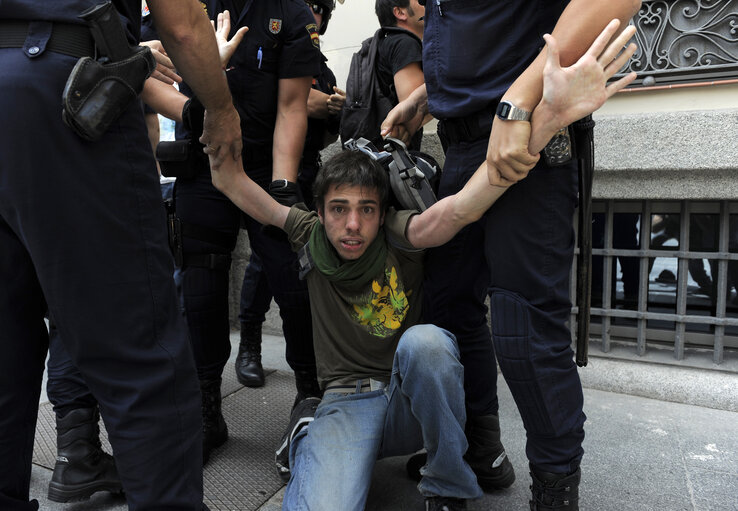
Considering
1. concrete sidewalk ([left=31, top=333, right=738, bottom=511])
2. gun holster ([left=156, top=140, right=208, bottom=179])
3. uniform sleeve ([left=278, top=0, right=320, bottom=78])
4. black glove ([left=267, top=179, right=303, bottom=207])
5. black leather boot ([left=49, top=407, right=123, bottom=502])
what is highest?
uniform sleeve ([left=278, top=0, right=320, bottom=78])

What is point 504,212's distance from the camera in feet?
4.79

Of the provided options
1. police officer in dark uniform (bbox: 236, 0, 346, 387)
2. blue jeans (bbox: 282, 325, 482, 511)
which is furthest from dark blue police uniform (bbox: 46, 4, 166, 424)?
police officer in dark uniform (bbox: 236, 0, 346, 387)

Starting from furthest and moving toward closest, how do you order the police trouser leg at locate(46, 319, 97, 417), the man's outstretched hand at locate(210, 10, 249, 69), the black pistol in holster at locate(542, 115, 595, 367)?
the police trouser leg at locate(46, 319, 97, 417), the man's outstretched hand at locate(210, 10, 249, 69), the black pistol in holster at locate(542, 115, 595, 367)

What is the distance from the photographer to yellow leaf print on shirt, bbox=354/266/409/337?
183cm

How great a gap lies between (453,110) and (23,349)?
1209 mm

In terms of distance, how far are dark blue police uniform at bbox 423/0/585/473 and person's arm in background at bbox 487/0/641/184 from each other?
0.16 metres

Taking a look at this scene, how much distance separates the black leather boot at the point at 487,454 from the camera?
1.84m

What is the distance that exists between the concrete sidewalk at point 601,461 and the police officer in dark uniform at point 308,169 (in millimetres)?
273

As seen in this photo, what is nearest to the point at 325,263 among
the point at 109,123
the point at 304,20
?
the point at 109,123

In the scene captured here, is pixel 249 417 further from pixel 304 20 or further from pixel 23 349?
pixel 304 20

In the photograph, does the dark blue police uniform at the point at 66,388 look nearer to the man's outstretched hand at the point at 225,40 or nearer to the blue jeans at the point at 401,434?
the man's outstretched hand at the point at 225,40

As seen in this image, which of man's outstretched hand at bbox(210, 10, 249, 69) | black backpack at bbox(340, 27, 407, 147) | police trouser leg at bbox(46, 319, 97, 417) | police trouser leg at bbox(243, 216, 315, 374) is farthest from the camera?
black backpack at bbox(340, 27, 407, 147)

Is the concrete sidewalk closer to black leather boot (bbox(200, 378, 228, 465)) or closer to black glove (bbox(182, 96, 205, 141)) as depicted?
black leather boot (bbox(200, 378, 228, 465))

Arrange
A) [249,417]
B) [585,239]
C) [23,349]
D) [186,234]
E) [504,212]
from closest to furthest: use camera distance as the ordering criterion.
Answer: [23,349] < [504,212] < [585,239] < [186,234] < [249,417]
